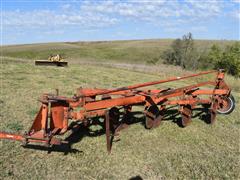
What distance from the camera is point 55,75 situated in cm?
1678

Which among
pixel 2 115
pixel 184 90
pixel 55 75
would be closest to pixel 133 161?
pixel 184 90

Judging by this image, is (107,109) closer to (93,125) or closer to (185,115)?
(93,125)

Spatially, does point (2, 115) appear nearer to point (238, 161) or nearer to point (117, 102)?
point (117, 102)

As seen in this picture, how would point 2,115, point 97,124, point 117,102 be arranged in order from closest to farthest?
point 117,102 < point 97,124 < point 2,115

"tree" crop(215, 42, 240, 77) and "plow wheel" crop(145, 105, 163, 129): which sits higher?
"plow wheel" crop(145, 105, 163, 129)

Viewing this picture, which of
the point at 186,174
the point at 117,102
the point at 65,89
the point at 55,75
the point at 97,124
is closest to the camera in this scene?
the point at 186,174

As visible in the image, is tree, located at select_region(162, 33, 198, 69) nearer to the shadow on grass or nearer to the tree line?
the tree line

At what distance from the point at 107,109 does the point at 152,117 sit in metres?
1.64

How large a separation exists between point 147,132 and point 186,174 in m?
1.97

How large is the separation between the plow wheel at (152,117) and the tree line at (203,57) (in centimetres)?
4226

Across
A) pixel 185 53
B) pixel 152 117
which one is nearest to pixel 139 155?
pixel 152 117

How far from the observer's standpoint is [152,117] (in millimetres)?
7527

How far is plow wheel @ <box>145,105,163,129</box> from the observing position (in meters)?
7.40

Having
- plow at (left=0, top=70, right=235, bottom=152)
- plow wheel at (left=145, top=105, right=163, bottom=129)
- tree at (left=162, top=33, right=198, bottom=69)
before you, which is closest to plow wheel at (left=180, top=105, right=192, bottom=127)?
plow at (left=0, top=70, right=235, bottom=152)
